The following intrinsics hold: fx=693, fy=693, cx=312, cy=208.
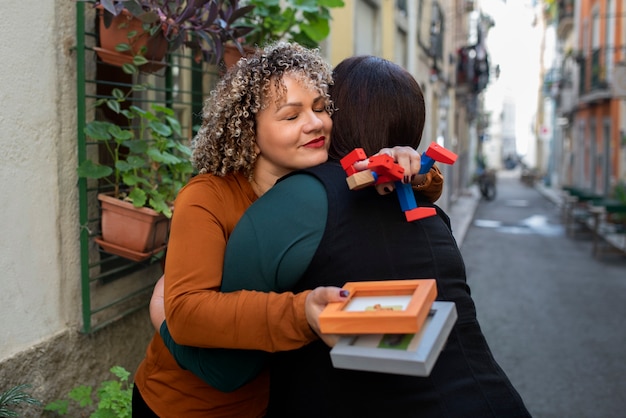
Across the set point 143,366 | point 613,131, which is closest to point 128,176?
point 143,366

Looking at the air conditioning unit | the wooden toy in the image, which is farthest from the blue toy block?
the air conditioning unit

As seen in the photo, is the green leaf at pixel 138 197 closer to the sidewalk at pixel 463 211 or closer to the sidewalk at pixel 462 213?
the sidewalk at pixel 463 211

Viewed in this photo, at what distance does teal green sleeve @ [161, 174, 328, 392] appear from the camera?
4.55 ft

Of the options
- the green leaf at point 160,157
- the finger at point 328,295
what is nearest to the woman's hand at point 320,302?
the finger at point 328,295

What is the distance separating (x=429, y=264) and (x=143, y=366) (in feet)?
2.93

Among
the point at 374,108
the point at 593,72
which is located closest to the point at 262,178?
the point at 374,108

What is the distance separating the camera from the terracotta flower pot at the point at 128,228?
9.32ft

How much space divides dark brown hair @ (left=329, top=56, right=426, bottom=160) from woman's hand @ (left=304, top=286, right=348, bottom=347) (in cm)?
40

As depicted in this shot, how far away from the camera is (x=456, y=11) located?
26547 mm

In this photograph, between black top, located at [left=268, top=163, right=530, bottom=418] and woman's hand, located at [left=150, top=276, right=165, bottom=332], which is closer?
black top, located at [left=268, top=163, right=530, bottom=418]

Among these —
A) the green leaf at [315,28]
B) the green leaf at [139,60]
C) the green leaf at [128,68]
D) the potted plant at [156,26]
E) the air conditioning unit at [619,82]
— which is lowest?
the green leaf at [128,68]

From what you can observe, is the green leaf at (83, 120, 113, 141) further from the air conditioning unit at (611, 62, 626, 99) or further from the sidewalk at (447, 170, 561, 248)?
the air conditioning unit at (611, 62, 626, 99)

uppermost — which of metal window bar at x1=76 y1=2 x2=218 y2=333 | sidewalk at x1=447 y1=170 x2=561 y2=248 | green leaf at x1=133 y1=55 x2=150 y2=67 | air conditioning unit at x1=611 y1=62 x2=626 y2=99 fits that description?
air conditioning unit at x1=611 y1=62 x2=626 y2=99

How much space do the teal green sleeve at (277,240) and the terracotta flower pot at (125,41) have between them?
1.69 metres
